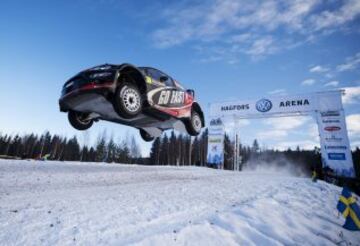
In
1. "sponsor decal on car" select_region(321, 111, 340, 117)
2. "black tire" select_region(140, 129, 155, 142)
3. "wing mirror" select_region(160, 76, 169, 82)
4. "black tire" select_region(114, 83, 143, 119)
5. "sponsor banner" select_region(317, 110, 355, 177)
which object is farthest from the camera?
"sponsor decal on car" select_region(321, 111, 340, 117)

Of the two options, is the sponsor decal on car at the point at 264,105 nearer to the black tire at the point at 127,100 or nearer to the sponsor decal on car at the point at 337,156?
the sponsor decal on car at the point at 337,156

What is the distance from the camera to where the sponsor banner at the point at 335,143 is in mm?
15829

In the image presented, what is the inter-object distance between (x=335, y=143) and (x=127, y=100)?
1563cm

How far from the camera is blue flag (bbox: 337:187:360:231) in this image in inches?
193

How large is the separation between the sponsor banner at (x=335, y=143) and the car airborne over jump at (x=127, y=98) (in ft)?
38.0

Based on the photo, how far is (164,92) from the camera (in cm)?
757

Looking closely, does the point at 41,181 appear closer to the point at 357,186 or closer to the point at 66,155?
the point at 357,186

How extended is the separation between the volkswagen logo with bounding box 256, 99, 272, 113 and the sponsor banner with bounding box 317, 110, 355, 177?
357 cm

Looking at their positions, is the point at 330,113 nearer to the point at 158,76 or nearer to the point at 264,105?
the point at 264,105

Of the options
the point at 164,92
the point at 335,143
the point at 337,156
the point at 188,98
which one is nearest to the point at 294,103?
the point at 335,143

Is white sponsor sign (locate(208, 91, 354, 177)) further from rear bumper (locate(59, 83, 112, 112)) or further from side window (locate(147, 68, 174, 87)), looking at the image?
rear bumper (locate(59, 83, 112, 112))

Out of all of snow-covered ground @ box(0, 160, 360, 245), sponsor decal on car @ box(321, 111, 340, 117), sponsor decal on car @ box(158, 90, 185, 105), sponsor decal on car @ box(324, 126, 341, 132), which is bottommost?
snow-covered ground @ box(0, 160, 360, 245)

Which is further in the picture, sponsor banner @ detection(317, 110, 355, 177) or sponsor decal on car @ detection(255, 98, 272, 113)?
sponsor decal on car @ detection(255, 98, 272, 113)

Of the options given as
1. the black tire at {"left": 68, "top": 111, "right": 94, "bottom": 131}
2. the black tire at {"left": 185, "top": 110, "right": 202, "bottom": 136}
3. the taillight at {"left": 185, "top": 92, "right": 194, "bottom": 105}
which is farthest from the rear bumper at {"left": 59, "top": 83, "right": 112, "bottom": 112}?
the black tire at {"left": 185, "top": 110, "right": 202, "bottom": 136}
